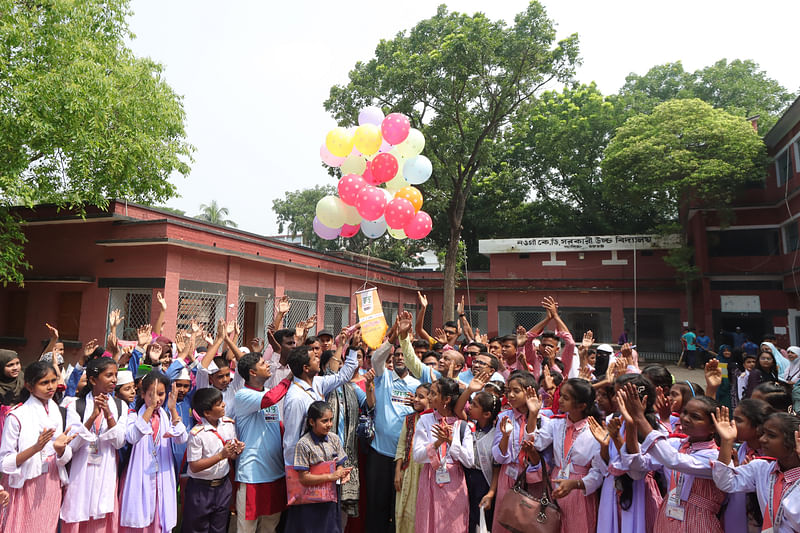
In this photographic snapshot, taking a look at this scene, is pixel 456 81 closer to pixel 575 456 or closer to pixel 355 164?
pixel 355 164

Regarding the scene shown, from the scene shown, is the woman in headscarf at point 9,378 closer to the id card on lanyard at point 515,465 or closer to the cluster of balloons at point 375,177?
the id card on lanyard at point 515,465

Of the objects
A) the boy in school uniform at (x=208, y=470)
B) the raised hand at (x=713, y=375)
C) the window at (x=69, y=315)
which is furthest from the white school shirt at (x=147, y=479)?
the window at (x=69, y=315)

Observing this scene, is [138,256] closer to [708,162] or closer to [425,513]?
[425,513]

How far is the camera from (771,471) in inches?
96.2

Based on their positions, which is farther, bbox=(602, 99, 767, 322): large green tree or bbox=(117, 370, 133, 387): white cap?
bbox=(602, 99, 767, 322): large green tree

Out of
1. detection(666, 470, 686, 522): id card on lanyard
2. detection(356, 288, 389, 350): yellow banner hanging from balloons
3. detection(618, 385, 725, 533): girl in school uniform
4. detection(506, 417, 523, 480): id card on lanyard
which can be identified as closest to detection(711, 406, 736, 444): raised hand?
detection(618, 385, 725, 533): girl in school uniform

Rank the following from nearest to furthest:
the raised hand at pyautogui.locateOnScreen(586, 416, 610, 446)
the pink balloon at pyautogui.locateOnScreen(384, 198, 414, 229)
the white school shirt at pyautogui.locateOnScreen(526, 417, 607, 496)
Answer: the raised hand at pyautogui.locateOnScreen(586, 416, 610, 446) < the white school shirt at pyautogui.locateOnScreen(526, 417, 607, 496) < the pink balloon at pyautogui.locateOnScreen(384, 198, 414, 229)

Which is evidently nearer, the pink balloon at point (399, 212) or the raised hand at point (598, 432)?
the raised hand at point (598, 432)

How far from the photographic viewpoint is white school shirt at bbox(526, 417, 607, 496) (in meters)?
2.91

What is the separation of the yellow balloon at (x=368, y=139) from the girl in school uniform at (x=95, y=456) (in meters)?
5.63

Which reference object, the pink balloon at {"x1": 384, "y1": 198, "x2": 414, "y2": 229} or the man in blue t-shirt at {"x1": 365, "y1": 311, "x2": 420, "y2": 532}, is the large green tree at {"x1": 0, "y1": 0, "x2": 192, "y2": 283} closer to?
the pink balloon at {"x1": 384, "y1": 198, "x2": 414, "y2": 229}

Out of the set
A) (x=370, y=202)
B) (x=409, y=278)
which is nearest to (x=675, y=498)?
(x=370, y=202)

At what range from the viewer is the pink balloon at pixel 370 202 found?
25.7 feet

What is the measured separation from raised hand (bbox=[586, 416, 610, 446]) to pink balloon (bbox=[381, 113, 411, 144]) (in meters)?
6.27
